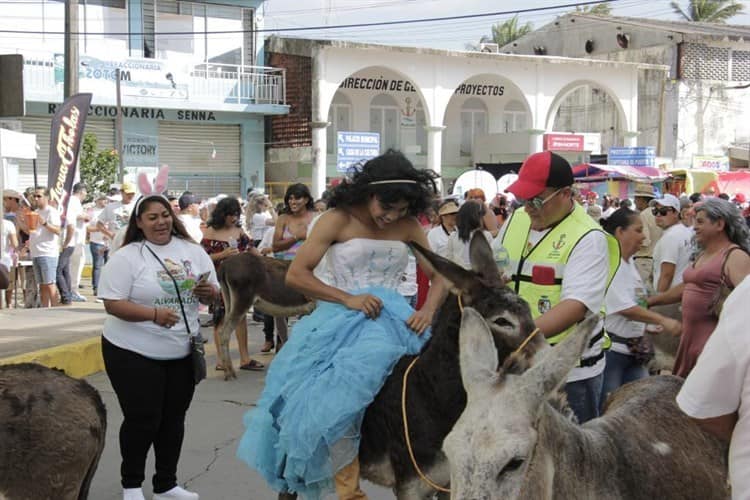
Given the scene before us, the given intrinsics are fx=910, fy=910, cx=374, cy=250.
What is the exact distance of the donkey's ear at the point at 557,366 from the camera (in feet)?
8.77

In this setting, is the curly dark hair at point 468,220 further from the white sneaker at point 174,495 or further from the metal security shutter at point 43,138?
the metal security shutter at point 43,138

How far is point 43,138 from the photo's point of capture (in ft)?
95.0

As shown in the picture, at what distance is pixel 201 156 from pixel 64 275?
17250 mm

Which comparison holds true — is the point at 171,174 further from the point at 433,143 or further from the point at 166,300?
the point at 166,300

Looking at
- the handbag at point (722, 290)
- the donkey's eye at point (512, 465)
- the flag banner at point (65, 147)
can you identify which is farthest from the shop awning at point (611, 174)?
the donkey's eye at point (512, 465)

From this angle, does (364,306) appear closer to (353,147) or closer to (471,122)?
(353,147)

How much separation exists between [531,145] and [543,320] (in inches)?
1273

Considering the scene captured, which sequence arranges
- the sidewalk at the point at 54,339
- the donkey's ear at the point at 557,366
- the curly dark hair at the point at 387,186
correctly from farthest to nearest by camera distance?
the sidewalk at the point at 54,339, the curly dark hair at the point at 387,186, the donkey's ear at the point at 557,366

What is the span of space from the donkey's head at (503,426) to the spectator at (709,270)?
11.3 feet

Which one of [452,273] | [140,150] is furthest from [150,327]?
[140,150]

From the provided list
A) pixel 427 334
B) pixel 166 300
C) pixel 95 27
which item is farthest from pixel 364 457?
pixel 95 27

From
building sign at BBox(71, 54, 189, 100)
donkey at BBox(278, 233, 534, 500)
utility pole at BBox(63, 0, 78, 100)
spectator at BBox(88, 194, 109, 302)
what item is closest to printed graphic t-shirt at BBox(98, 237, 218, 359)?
donkey at BBox(278, 233, 534, 500)

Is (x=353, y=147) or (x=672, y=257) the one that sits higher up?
(x=353, y=147)

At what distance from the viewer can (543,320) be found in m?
3.99
